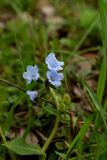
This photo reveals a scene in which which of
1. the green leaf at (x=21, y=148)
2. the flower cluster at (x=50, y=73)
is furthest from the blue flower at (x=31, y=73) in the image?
the green leaf at (x=21, y=148)

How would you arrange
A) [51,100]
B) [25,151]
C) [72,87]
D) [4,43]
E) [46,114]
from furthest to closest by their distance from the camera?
[4,43] → [72,87] → [46,114] → [51,100] → [25,151]

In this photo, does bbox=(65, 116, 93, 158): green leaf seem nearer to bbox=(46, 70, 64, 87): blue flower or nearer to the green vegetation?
the green vegetation

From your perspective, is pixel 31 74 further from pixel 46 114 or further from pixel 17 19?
pixel 17 19

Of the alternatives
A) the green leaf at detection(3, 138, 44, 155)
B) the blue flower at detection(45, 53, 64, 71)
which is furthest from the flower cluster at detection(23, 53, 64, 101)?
the green leaf at detection(3, 138, 44, 155)

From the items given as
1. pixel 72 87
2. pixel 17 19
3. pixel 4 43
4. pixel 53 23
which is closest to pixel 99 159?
pixel 72 87

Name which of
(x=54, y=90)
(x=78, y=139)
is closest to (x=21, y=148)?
(x=78, y=139)

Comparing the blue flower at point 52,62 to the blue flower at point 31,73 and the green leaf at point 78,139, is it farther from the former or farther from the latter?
the green leaf at point 78,139
